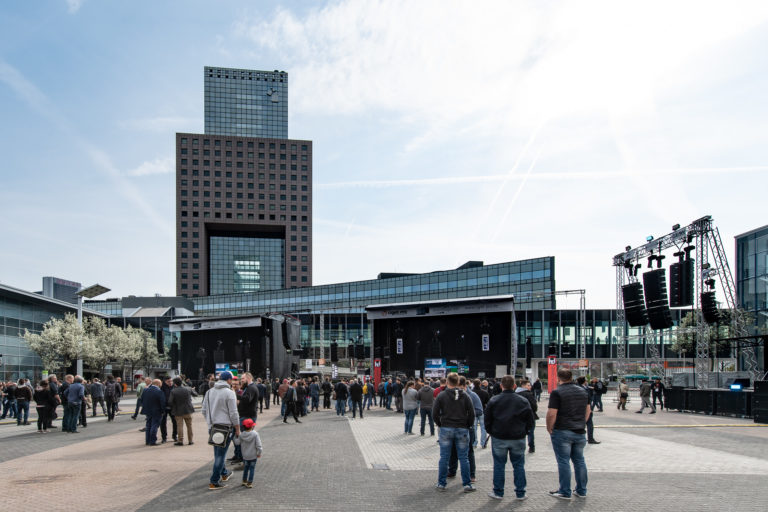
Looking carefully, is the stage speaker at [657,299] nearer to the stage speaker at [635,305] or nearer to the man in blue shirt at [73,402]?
the stage speaker at [635,305]

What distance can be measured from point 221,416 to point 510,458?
12.9 ft

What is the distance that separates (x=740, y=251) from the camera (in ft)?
147

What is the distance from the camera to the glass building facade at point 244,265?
14438cm

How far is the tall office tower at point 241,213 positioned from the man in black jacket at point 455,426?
136m

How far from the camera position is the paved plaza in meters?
8.13

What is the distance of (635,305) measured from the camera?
124 feet

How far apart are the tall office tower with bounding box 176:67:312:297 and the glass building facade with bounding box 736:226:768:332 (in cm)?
10825

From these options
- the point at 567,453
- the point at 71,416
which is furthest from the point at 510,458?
the point at 71,416

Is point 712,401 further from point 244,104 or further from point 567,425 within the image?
point 244,104

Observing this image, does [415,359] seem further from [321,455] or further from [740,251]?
[321,455]

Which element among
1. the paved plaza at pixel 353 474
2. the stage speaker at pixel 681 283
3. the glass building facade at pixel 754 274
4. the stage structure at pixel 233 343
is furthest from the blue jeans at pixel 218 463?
the glass building facade at pixel 754 274

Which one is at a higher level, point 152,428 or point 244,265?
point 244,265

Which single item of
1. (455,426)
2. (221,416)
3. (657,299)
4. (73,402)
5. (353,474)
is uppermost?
(657,299)

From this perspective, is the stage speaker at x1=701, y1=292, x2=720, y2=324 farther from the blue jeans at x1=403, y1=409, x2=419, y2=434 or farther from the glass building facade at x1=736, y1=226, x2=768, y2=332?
the blue jeans at x1=403, y1=409, x2=419, y2=434
